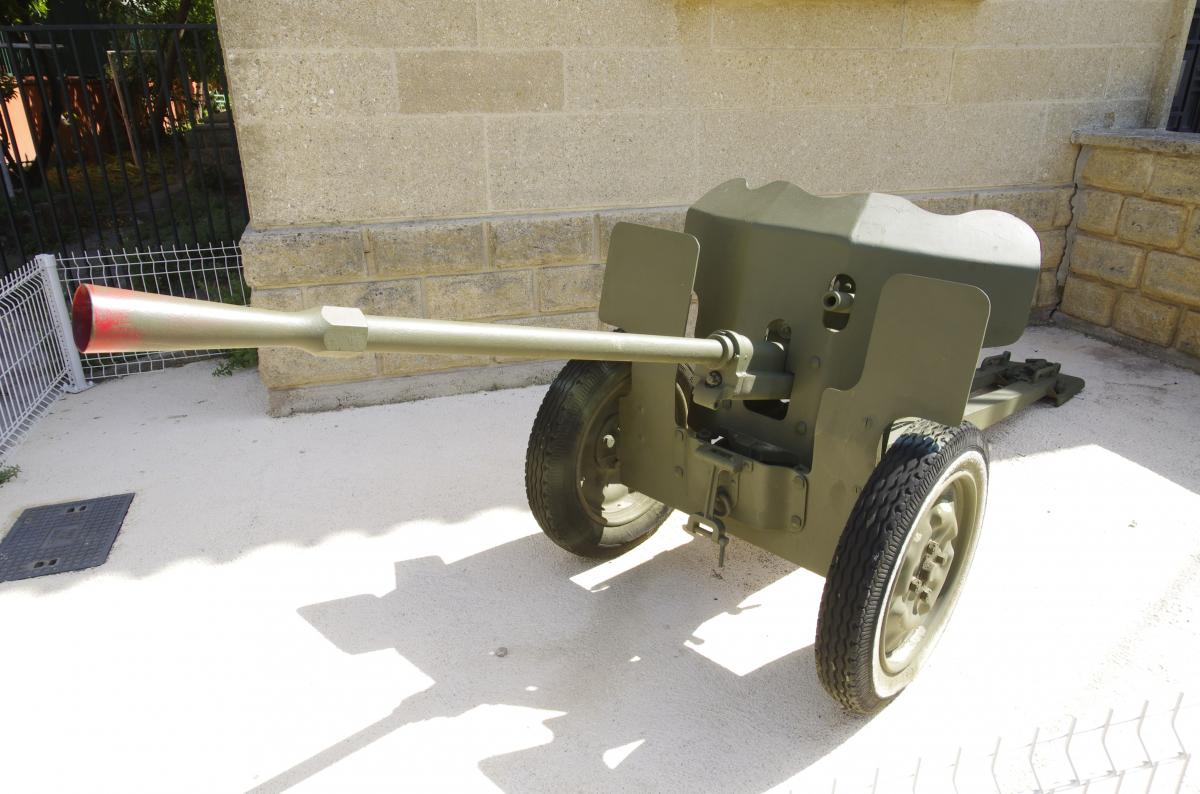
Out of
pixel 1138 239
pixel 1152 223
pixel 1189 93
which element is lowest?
pixel 1138 239

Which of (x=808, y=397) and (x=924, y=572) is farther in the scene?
(x=808, y=397)

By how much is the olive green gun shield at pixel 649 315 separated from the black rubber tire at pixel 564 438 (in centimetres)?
12

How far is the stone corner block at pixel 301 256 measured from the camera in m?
4.10

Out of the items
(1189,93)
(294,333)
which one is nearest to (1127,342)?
(1189,93)

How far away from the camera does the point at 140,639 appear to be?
9.20ft

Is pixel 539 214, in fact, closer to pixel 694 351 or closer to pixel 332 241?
pixel 332 241

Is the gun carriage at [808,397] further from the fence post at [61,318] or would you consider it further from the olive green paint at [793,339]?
the fence post at [61,318]

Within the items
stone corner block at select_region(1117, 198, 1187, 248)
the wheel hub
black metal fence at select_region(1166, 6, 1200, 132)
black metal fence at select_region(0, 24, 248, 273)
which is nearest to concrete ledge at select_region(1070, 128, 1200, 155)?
stone corner block at select_region(1117, 198, 1187, 248)

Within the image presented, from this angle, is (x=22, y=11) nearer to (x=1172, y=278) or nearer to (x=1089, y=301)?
(x=1089, y=301)

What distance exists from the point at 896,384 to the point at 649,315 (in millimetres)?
801

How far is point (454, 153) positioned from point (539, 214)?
534 millimetres

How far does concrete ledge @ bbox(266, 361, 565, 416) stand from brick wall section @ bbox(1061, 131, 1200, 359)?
11.6ft

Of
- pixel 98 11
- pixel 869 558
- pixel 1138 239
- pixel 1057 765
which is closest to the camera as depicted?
pixel 869 558

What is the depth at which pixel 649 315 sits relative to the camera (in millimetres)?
2752
